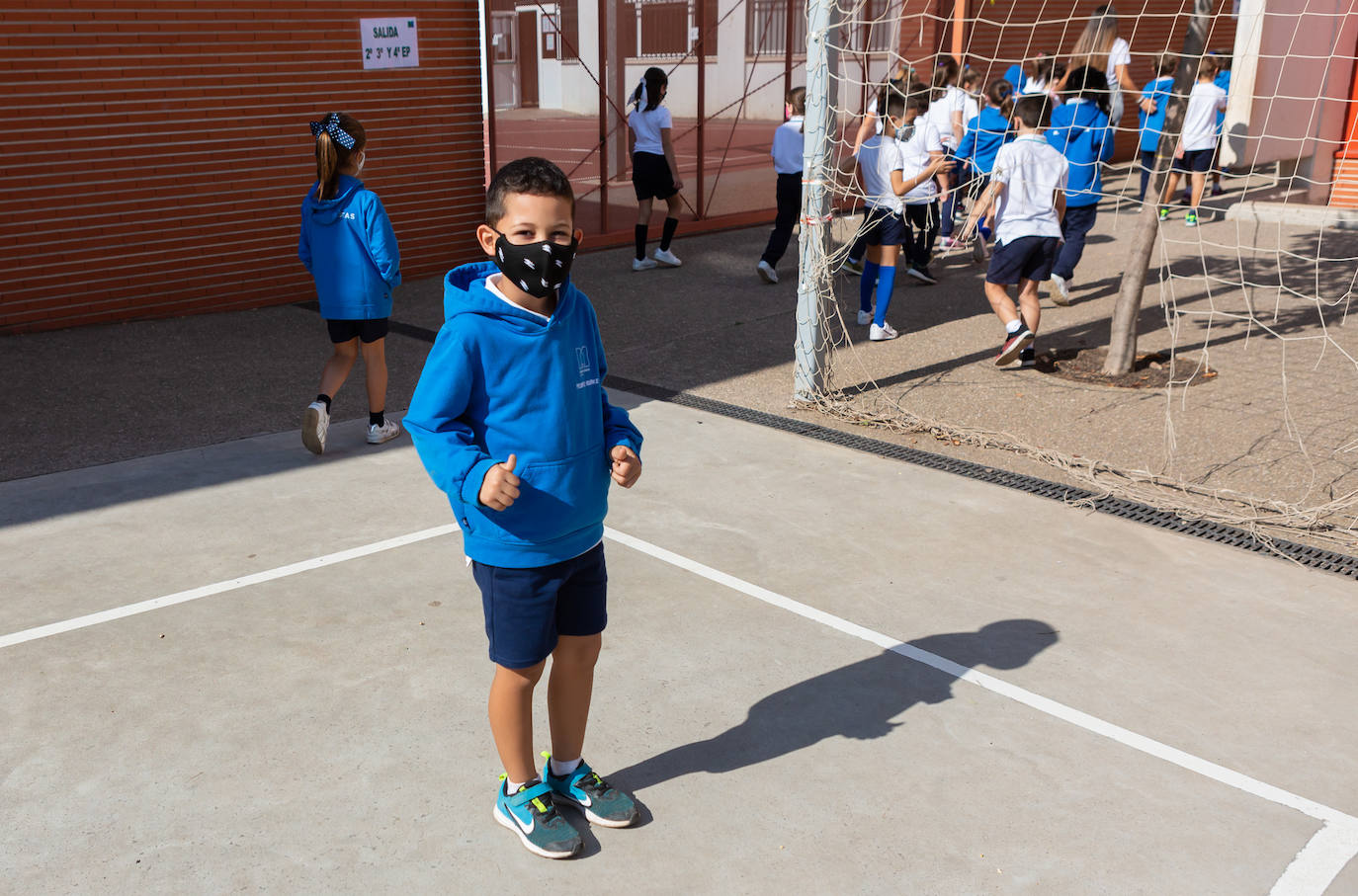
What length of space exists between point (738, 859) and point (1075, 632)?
186 centimetres

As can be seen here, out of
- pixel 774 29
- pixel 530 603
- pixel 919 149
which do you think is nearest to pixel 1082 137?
pixel 919 149

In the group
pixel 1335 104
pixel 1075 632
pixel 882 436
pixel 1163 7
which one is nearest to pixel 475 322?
pixel 1075 632

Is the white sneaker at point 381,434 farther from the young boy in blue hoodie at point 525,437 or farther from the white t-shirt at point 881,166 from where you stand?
the white t-shirt at point 881,166

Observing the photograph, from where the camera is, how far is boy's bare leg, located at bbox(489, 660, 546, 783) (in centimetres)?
291

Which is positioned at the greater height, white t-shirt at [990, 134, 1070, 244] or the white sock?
white t-shirt at [990, 134, 1070, 244]

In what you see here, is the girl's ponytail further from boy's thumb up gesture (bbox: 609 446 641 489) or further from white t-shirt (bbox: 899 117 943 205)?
white t-shirt (bbox: 899 117 943 205)

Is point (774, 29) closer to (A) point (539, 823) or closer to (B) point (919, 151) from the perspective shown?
(B) point (919, 151)

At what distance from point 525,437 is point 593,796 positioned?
106cm

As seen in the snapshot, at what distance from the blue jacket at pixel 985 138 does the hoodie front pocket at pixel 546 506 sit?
8.15 metres

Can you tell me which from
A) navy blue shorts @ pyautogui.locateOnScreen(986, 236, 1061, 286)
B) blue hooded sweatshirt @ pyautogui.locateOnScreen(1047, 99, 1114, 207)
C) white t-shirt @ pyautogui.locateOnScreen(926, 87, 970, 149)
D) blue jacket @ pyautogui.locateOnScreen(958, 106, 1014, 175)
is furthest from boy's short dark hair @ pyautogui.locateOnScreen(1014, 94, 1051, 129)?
white t-shirt @ pyautogui.locateOnScreen(926, 87, 970, 149)

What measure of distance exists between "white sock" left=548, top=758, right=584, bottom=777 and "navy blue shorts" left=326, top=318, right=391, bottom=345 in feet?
11.7

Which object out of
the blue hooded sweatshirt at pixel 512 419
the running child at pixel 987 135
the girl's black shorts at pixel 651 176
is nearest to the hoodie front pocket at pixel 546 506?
the blue hooded sweatshirt at pixel 512 419

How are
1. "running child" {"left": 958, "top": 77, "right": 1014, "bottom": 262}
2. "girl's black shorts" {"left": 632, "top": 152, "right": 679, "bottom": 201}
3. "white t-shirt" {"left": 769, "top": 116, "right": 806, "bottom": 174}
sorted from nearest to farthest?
1. "white t-shirt" {"left": 769, "top": 116, "right": 806, "bottom": 174}
2. "running child" {"left": 958, "top": 77, "right": 1014, "bottom": 262}
3. "girl's black shorts" {"left": 632, "top": 152, "right": 679, "bottom": 201}

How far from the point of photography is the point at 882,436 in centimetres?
654
